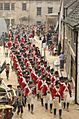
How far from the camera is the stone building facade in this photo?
60969mm

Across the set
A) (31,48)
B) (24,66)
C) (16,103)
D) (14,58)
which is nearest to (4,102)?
(16,103)

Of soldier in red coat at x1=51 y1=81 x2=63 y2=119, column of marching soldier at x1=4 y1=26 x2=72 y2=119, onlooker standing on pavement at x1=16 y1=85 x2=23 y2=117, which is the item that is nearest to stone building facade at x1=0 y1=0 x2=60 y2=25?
column of marching soldier at x1=4 y1=26 x2=72 y2=119

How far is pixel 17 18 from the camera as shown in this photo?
61.2 m

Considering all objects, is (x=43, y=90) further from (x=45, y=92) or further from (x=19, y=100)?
(x=19, y=100)

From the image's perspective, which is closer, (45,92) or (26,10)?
(45,92)

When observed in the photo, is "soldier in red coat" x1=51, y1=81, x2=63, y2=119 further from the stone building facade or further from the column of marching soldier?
the stone building facade

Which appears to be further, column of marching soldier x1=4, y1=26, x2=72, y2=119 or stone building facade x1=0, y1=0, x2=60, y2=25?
stone building facade x1=0, y1=0, x2=60, y2=25

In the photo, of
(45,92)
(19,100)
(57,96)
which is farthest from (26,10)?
(19,100)

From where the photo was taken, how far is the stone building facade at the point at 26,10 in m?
61.0

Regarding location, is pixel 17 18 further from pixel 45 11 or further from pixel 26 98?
pixel 26 98

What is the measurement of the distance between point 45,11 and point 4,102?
45860mm

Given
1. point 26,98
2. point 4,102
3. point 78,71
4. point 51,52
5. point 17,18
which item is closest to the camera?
point 4,102

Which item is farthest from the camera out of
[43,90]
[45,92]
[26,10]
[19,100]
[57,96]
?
[26,10]

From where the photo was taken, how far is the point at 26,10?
61.5 m
